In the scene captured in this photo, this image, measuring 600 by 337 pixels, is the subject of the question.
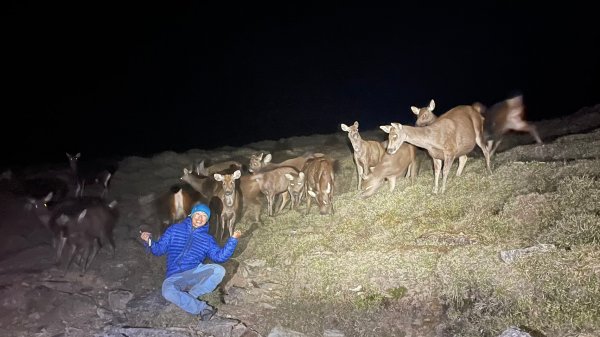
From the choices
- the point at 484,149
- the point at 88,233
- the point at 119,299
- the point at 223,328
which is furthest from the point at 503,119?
the point at 88,233

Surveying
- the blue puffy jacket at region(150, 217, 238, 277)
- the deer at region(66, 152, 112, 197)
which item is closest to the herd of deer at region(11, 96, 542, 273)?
the deer at region(66, 152, 112, 197)

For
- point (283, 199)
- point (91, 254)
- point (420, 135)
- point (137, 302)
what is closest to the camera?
point (137, 302)

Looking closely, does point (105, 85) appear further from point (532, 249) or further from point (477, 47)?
point (532, 249)

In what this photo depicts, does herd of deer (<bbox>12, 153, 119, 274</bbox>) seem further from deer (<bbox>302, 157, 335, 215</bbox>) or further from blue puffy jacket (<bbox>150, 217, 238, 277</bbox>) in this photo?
deer (<bbox>302, 157, 335, 215</bbox>)

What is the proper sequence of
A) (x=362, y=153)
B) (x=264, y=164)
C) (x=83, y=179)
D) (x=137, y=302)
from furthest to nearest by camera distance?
1. (x=83, y=179)
2. (x=264, y=164)
3. (x=362, y=153)
4. (x=137, y=302)

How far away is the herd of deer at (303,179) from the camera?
1211 centimetres

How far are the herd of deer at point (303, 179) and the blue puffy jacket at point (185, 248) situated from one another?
Result: 3820mm

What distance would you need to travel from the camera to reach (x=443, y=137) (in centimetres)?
1194

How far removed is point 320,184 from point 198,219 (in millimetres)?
5056

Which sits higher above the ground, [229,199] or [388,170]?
[388,170]

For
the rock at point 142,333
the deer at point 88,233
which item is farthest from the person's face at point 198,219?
the deer at point 88,233

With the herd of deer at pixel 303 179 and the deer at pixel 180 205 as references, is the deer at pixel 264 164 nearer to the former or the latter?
the herd of deer at pixel 303 179

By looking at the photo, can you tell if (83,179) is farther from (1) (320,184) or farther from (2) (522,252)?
(2) (522,252)

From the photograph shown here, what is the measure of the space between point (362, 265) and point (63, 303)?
226 inches
